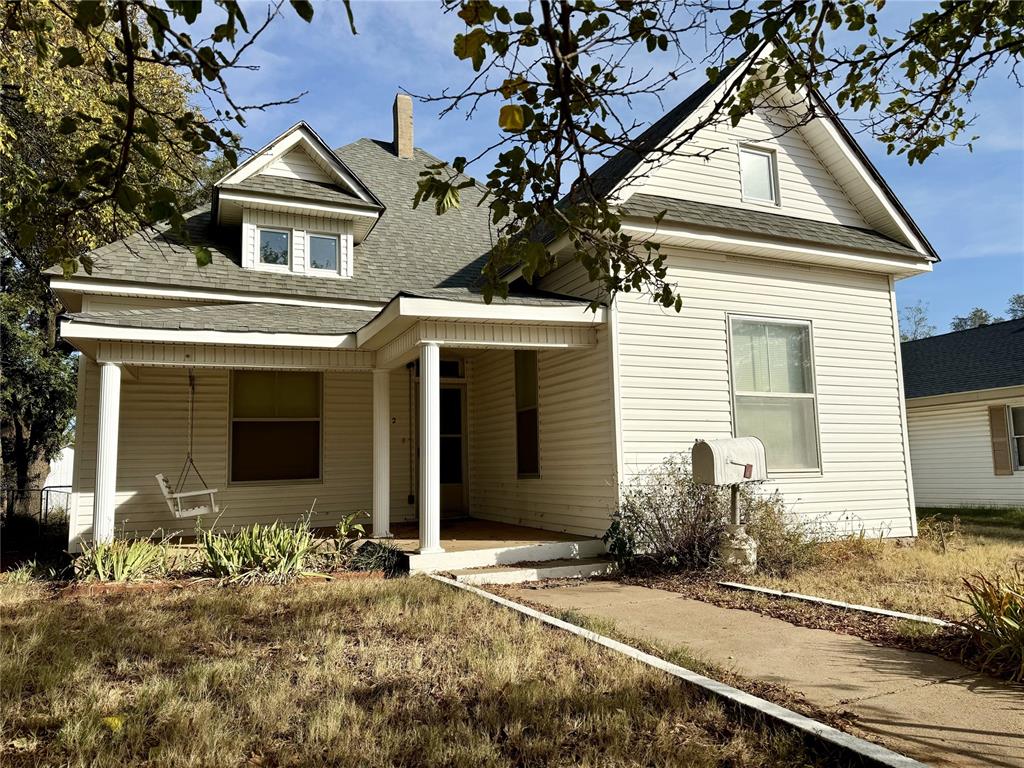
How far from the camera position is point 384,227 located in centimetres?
1351

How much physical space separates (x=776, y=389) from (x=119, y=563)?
833 cm

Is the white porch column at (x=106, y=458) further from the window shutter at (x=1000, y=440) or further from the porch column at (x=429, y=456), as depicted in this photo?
the window shutter at (x=1000, y=440)

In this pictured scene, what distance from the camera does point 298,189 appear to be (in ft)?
37.1

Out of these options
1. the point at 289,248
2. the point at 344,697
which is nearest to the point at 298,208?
the point at 289,248

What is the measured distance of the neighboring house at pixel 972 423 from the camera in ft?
56.5

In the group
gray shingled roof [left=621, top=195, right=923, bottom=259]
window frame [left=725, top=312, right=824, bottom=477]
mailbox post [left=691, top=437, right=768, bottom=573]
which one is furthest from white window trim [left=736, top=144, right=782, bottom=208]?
mailbox post [left=691, top=437, right=768, bottom=573]

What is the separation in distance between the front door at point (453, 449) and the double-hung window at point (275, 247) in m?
3.39

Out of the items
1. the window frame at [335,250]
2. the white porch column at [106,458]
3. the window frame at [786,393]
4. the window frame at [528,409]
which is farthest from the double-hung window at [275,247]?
the window frame at [786,393]

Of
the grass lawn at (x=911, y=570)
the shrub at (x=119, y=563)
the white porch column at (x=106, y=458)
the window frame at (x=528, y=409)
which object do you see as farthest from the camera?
the window frame at (x=528, y=409)

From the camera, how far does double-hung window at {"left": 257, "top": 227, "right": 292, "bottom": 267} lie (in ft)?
37.3

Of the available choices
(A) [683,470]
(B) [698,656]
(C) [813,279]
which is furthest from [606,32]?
(C) [813,279]

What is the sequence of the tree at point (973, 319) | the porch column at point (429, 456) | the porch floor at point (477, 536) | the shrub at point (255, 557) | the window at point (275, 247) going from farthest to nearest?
the tree at point (973, 319), the window at point (275, 247), the porch floor at point (477, 536), the porch column at point (429, 456), the shrub at point (255, 557)

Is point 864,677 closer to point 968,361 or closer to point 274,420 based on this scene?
point 274,420

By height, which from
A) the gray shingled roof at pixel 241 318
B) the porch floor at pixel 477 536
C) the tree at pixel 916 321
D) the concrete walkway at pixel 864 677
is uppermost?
the tree at pixel 916 321
